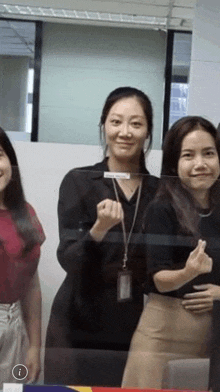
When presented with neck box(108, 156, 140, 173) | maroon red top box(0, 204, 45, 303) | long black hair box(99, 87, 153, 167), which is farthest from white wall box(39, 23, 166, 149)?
maroon red top box(0, 204, 45, 303)

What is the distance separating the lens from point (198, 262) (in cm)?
203

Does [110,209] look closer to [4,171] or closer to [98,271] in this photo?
[98,271]

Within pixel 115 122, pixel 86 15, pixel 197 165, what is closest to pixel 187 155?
pixel 197 165

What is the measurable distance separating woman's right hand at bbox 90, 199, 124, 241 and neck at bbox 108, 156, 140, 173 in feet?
0.37

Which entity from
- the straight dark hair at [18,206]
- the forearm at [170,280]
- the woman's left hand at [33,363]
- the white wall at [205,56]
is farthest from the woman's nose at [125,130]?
the white wall at [205,56]

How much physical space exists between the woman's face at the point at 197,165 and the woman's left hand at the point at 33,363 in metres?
0.73

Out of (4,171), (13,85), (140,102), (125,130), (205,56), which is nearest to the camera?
(4,171)

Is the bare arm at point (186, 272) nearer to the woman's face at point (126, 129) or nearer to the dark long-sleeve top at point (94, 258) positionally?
the dark long-sleeve top at point (94, 258)

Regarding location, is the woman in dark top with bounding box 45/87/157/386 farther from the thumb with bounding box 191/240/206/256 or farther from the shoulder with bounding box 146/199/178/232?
the thumb with bounding box 191/240/206/256

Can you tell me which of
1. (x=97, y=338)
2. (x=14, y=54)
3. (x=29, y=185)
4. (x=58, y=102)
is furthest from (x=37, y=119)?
(x=97, y=338)

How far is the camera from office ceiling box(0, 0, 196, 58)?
10.2ft

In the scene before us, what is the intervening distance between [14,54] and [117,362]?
1.71 metres

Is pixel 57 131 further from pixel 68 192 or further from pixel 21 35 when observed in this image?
pixel 68 192

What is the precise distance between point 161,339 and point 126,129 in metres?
0.71
